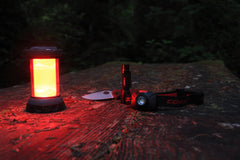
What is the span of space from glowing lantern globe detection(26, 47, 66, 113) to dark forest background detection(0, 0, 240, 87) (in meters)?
4.94

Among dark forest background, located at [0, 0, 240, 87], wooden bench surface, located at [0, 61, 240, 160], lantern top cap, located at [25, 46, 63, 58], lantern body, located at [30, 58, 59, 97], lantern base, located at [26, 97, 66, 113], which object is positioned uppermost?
dark forest background, located at [0, 0, 240, 87]

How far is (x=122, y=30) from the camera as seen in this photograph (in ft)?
35.8

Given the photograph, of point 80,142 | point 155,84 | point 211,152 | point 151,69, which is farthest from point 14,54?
point 211,152

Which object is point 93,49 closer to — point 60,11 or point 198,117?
point 60,11

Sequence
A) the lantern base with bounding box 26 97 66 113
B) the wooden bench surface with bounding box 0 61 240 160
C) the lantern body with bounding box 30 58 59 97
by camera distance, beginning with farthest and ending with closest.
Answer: the lantern body with bounding box 30 58 59 97 → the lantern base with bounding box 26 97 66 113 → the wooden bench surface with bounding box 0 61 240 160

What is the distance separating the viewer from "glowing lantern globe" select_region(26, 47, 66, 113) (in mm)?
3236

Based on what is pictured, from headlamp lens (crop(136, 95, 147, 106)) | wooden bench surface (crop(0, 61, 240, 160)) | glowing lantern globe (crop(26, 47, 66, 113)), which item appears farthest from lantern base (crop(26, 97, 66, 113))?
headlamp lens (crop(136, 95, 147, 106))

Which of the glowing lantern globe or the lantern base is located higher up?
the glowing lantern globe

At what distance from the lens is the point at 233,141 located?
2189 millimetres

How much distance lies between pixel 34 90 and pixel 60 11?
7.84 m

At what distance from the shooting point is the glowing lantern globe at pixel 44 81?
10.6ft

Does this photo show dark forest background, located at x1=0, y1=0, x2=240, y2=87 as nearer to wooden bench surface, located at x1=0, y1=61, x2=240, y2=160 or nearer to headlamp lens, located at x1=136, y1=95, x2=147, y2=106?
wooden bench surface, located at x1=0, y1=61, x2=240, y2=160

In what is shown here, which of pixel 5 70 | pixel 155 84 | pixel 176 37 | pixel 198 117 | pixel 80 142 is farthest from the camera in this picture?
pixel 176 37

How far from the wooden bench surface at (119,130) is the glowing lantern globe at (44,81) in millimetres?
144
